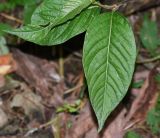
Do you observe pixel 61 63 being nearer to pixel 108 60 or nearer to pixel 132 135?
pixel 132 135

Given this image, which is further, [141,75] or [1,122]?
[141,75]

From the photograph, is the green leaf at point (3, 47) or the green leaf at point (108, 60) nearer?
the green leaf at point (108, 60)

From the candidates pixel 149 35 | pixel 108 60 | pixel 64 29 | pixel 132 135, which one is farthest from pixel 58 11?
pixel 149 35

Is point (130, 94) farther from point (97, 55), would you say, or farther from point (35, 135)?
point (97, 55)

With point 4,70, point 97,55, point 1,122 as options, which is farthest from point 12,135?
point 97,55

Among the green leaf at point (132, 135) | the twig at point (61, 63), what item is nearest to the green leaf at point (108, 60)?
the green leaf at point (132, 135)

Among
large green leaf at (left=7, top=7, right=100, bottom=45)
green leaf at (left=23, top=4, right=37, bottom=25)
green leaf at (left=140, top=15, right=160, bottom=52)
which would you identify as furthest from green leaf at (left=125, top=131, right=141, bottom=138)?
green leaf at (left=23, top=4, right=37, bottom=25)

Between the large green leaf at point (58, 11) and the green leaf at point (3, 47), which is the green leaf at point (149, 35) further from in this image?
the large green leaf at point (58, 11)
